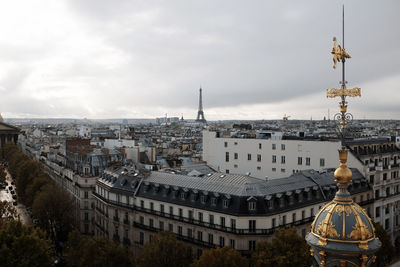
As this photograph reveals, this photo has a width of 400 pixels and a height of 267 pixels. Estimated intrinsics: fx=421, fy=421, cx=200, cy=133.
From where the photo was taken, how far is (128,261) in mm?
46625

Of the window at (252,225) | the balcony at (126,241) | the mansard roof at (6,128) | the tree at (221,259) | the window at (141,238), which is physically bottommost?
the balcony at (126,241)

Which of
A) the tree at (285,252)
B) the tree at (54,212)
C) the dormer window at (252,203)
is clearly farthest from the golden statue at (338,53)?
the tree at (54,212)

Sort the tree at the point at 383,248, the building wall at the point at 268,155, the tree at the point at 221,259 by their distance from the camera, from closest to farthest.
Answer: the tree at the point at 221,259
the tree at the point at 383,248
the building wall at the point at 268,155

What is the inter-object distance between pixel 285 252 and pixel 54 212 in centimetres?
4163

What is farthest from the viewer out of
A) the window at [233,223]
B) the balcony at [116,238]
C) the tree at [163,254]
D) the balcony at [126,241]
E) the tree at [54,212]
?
the tree at [54,212]

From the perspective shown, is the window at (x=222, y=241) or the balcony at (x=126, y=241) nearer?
the window at (x=222, y=241)

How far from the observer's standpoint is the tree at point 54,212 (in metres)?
66.1

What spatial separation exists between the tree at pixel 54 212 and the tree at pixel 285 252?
38295 mm

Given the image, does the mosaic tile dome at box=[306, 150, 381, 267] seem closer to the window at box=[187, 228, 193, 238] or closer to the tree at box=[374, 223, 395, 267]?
the tree at box=[374, 223, 395, 267]

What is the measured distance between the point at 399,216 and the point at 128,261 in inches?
1982

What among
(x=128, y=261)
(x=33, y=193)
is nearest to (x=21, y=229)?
(x=128, y=261)

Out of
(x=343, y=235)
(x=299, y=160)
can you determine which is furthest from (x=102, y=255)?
(x=299, y=160)

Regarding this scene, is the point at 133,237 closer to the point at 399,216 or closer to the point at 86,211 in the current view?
the point at 86,211

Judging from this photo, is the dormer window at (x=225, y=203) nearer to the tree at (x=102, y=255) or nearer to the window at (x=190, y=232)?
the window at (x=190, y=232)
